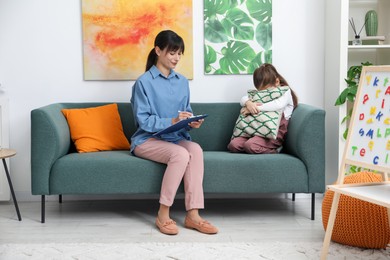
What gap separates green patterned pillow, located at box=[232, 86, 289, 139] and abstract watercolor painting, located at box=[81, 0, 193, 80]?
64 centimetres

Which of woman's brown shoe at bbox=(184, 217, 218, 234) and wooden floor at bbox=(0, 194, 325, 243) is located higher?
woman's brown shoe at bbox=(184, 217, 218, 234)

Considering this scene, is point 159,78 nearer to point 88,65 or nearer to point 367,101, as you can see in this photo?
point 88,65

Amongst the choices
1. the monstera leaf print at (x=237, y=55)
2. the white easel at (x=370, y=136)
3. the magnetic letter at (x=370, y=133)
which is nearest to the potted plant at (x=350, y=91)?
the monstera leaf print at (x=237, y=55)

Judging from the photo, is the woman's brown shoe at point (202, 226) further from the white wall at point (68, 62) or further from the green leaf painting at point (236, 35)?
the green leaf painting at point (236, 35)

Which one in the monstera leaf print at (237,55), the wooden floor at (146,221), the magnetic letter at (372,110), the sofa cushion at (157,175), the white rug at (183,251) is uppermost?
the monstera leaf print at (237,55)

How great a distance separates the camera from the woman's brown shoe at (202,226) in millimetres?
3229

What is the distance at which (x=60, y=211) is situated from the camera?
386 centimetres

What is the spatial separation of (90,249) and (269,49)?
2040 millimetres

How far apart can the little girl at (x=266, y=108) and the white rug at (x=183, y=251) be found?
0.82 m

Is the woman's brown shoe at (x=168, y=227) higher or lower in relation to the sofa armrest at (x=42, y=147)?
lower

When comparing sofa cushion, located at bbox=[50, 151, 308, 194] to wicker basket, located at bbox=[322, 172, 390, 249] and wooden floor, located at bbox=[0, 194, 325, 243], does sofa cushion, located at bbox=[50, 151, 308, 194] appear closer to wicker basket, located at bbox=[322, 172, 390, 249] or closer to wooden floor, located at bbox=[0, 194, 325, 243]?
wooden floor, located at bbox=[0, 194, 325, 243]

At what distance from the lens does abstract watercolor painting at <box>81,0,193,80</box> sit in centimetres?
409

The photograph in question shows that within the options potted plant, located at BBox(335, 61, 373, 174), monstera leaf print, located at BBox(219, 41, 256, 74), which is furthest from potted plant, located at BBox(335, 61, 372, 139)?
monstera leaf print, located at BBox(219, 41, 256, 74)

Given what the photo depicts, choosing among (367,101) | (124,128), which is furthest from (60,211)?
(367,101)
